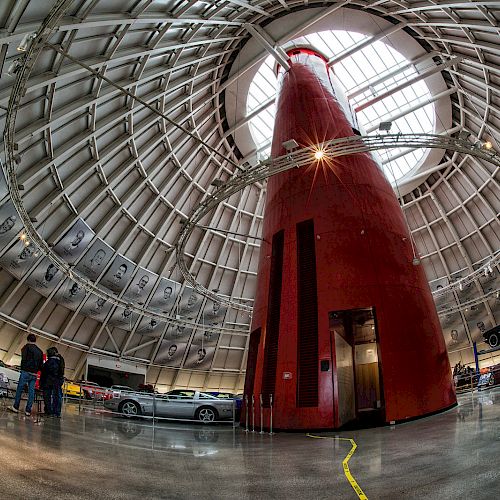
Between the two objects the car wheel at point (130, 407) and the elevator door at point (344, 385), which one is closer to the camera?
the elevator door at point (344, 385)

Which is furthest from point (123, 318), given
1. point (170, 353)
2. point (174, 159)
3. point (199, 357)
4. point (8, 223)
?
point (174, 159)

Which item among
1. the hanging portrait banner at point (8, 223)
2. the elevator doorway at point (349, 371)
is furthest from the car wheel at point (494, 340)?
the hanging portrait banner at point (8, 223)

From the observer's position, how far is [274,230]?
16.0 meters

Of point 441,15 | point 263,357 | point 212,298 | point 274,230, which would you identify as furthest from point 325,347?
point 212,298

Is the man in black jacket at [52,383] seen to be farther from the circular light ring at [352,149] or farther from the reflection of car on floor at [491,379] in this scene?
the reflection of car on floor at [491,379]

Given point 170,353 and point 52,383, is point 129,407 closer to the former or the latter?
point 52,383

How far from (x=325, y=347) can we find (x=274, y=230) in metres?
5.30

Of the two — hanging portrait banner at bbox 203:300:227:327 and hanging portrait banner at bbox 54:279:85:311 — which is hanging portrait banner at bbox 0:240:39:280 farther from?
hanging portrait banner at bbox 203:300:227:327

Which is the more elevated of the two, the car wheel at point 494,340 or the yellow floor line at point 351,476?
the car wheel at point 494,340

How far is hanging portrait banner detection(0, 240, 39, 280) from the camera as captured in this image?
21719mm

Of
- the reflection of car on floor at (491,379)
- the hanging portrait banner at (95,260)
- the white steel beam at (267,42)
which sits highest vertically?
the white steel beam at (267,42)

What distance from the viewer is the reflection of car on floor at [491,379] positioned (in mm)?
19773

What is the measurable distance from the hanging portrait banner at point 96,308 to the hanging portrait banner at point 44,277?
8.79 ft

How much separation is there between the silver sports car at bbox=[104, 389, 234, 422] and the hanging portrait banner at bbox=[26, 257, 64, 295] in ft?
36.0
